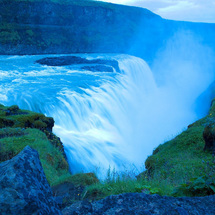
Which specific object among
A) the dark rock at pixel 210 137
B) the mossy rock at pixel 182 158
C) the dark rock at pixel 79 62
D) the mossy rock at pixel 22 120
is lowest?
the mossy rock at pixel 182 158

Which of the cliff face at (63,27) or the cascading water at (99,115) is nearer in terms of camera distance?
the cascading water at (99,115)

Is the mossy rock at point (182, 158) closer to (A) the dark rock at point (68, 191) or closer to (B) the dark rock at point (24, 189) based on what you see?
(A) the dark rock at point (68, 191)

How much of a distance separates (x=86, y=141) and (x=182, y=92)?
70.1ft

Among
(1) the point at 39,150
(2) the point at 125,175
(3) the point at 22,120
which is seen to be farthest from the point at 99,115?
(2) the point at 125,175

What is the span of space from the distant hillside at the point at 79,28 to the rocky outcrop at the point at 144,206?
4665 cm

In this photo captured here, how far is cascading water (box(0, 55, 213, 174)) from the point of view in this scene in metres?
10.9

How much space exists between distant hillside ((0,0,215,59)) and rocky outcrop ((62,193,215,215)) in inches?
1837

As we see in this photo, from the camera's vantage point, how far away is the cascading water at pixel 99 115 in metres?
10.9

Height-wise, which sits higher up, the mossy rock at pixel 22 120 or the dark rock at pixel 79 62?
the dark rock at pixel 79 62

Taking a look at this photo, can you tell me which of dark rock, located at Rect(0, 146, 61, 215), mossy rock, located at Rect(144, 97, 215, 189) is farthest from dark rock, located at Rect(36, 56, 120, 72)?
dark rock, located at Rect(0, 146, 61, 215)

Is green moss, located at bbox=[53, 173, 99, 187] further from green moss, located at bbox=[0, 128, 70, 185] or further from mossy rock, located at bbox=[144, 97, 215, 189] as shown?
mossy rock, located at bbox=[144, 97, 215, 189]

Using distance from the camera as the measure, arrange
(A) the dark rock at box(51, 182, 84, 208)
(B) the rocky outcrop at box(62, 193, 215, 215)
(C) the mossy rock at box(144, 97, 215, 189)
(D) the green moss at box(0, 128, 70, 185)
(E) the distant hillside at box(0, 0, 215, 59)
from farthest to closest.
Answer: (E) the distant hillside at box(0, 0, 215, 59), (C) the mossy rock at box(144, 97, 215, 189), (D) the green moss at box(0, 128, 70, 185), (A) the dark rock at box(51, 182, 84, 208), (B) the rocky outcrop at box(62, 193, 215, 215)

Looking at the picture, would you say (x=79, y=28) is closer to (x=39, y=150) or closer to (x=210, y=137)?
(x=210, y=137)

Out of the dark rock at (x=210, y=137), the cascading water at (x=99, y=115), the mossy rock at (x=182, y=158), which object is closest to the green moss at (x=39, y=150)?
the cascading water at (x=99, y=115)
